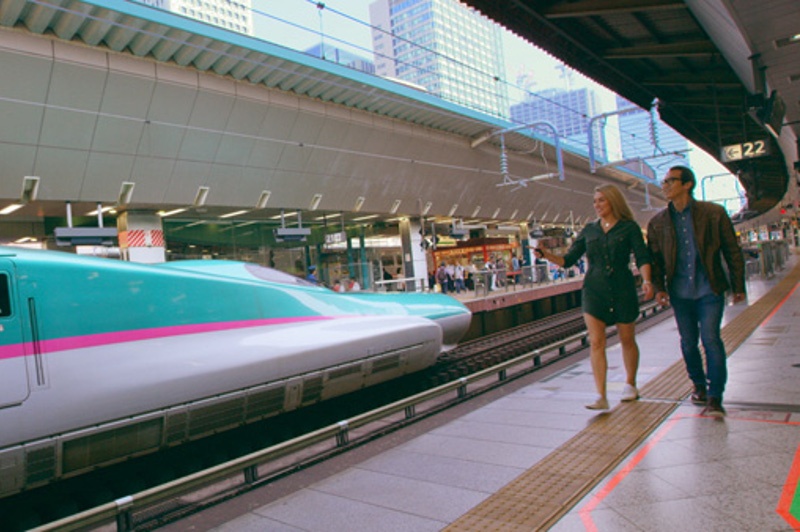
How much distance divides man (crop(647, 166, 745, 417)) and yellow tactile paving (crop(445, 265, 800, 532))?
44 centimetres

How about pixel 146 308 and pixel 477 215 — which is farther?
pixel 477 215

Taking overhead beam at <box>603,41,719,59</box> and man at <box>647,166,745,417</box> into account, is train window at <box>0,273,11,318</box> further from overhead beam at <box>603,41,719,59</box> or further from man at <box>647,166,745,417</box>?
overhead beam at <box>603,41,719,59</box>

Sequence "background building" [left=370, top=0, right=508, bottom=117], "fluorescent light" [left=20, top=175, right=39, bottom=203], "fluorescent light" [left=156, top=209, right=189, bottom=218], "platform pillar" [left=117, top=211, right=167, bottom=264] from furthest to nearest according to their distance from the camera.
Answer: "background building" [left=370, top=0, right=508, bottom=117] < "fluorescent light" [left=156, top=209, right=189, bottom=218] < "platform pillar" [left=117, top=211, right=167, bottom=264] < "fluorescent light" [left=20, top=175, right=39, bottom=203]

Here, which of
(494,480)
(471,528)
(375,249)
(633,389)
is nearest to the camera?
(471,528)

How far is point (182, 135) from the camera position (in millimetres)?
15180

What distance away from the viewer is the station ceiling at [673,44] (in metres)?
8.20

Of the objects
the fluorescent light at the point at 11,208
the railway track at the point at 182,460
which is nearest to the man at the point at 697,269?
the railway track at the point at 182,460

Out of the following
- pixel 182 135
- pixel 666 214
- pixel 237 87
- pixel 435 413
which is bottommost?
pixel 435 413

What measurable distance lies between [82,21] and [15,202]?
4.94 meters

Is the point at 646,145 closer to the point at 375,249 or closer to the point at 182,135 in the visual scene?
the point at 375,249

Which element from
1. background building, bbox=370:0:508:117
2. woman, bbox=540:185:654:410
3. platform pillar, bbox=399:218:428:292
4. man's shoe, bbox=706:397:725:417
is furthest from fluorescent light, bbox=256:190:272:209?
man's shoe, bbox=706:397:725:417

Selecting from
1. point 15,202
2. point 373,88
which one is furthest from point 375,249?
point 15,202

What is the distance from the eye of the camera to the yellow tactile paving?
2.87 meters

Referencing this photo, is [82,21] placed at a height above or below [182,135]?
above
